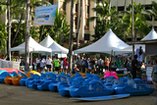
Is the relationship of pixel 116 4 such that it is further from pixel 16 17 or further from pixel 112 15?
pixel 16 17

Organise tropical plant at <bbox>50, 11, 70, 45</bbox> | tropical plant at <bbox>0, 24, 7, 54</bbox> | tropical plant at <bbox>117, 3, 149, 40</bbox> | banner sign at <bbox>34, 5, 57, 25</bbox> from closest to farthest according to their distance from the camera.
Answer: banner sign at <bbox>34, 5, 57, 25</bbox> < tropical plant at <bbox>0, 24, 7, 54</bbox> < tropical plant at <bbox>117, 3, 149, 40</bbox> < tropical plant at <bbox>50, 11, 70, 45</bbox>

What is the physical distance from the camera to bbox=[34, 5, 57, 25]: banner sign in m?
29.0

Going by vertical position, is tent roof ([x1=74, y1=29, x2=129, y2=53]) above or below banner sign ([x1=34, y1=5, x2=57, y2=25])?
below

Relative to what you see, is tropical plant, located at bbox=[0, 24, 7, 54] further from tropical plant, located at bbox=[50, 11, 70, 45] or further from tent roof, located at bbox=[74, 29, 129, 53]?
tent roof, located at bbox=[74, 29, 129, 53]

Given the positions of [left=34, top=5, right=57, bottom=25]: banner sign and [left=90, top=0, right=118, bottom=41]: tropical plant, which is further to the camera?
[left=90, top=0, right=118, bottom=41]: tropical plant

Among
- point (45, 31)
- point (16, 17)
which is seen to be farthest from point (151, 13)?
point (16, 17)

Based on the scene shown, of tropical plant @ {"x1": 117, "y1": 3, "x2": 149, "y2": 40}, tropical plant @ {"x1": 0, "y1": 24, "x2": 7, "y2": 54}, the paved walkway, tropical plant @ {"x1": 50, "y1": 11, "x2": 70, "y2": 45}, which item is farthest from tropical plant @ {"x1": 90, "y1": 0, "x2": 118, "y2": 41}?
the paved walkway

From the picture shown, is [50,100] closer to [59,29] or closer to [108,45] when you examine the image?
[108,45]

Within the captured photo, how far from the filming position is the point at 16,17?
180 ft

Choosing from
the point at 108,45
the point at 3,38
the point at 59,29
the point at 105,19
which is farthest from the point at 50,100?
the point at 105,19

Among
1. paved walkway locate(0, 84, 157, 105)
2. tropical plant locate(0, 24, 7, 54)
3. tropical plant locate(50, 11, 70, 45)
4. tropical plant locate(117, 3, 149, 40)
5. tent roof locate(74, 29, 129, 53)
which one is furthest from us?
tropical plant locate(50, 11, 70, 45)

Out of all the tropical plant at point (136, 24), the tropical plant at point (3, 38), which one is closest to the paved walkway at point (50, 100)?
the tropical plant at point (3, 38)

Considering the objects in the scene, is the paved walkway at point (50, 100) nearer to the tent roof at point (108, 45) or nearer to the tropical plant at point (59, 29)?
the tent roof at point (108, 45)

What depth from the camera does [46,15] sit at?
1163 inches
